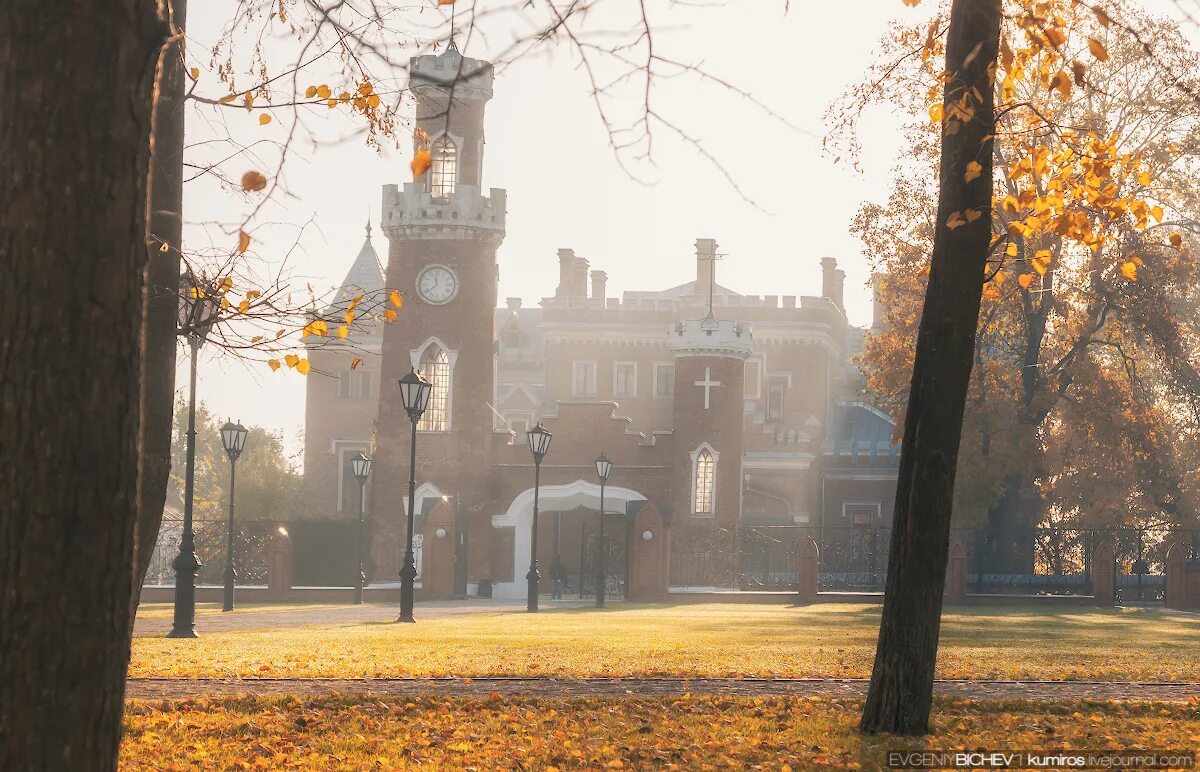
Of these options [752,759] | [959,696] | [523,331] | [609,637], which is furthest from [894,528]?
[523,331]

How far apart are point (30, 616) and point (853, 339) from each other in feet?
252

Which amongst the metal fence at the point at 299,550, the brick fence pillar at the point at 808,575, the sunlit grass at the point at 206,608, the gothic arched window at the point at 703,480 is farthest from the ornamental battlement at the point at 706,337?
the sunlit grass at the point at 206,608

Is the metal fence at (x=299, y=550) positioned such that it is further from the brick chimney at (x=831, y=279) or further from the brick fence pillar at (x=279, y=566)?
the brick chimney at (x=831, y=279)

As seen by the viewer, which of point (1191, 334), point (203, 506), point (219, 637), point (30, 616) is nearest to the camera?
point (30, 616)

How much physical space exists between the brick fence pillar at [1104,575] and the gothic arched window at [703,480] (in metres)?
16.1

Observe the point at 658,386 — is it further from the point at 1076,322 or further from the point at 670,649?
the point at 670,649

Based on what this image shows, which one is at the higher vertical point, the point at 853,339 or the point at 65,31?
the point at 853,339

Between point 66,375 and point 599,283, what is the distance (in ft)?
233

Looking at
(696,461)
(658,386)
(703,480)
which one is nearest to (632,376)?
(658,386)

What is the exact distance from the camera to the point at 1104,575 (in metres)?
31.8

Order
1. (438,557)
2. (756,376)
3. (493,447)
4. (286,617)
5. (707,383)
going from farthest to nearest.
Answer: (756,376) < (707,383) < (493,447) < (438,557) < (286,617)

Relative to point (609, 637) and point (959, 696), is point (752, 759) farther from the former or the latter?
point (609, 637)

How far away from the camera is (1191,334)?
44.1 m

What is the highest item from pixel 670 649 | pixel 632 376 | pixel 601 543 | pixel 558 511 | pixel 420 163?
pixel 632 376
